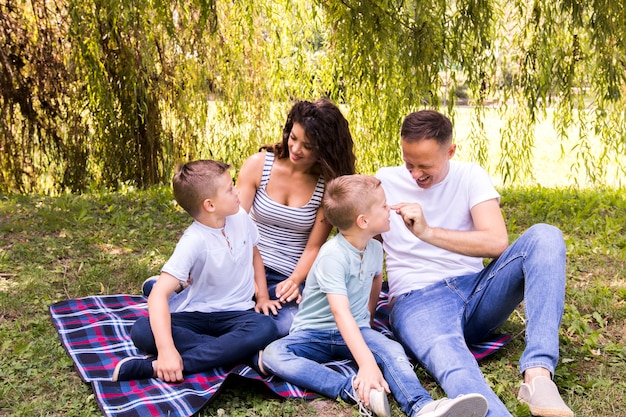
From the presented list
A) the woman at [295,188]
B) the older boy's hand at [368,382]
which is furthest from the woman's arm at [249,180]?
the older boy's hand at [368,382]

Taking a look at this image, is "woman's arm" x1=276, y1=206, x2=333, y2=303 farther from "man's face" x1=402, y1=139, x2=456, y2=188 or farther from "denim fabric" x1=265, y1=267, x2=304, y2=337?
"man's face" x1=402, y1=139, x2=456, y2=188

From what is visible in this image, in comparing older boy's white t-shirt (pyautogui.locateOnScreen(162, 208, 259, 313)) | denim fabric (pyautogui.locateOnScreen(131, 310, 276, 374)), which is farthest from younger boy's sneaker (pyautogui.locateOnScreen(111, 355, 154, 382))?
older boy's white t-shirt (pyautogui.locateOnScreen(162, 208, 259, 313))

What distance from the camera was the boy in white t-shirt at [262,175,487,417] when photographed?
275 cm

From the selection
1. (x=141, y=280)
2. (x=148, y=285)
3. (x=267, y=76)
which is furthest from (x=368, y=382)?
(x=267, y=76)

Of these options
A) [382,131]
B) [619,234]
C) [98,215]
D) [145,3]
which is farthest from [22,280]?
[619,234]

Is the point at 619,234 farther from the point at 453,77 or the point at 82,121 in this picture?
the point at 82,121

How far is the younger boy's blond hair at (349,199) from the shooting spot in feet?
9.73

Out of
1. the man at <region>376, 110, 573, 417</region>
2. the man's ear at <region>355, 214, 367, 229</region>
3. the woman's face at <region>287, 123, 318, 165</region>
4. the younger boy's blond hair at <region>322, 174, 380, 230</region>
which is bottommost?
the man at <region>376, 110, 573, 417</region>

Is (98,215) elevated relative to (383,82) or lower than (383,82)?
lower

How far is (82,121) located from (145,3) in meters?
1.64

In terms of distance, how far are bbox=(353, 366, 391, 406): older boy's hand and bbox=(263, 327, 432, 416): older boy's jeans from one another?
6 centimetres

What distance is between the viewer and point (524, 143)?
237 inches

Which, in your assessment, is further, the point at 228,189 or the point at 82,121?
the point at 82,121

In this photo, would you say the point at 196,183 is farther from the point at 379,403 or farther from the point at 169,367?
the point at 379,403
